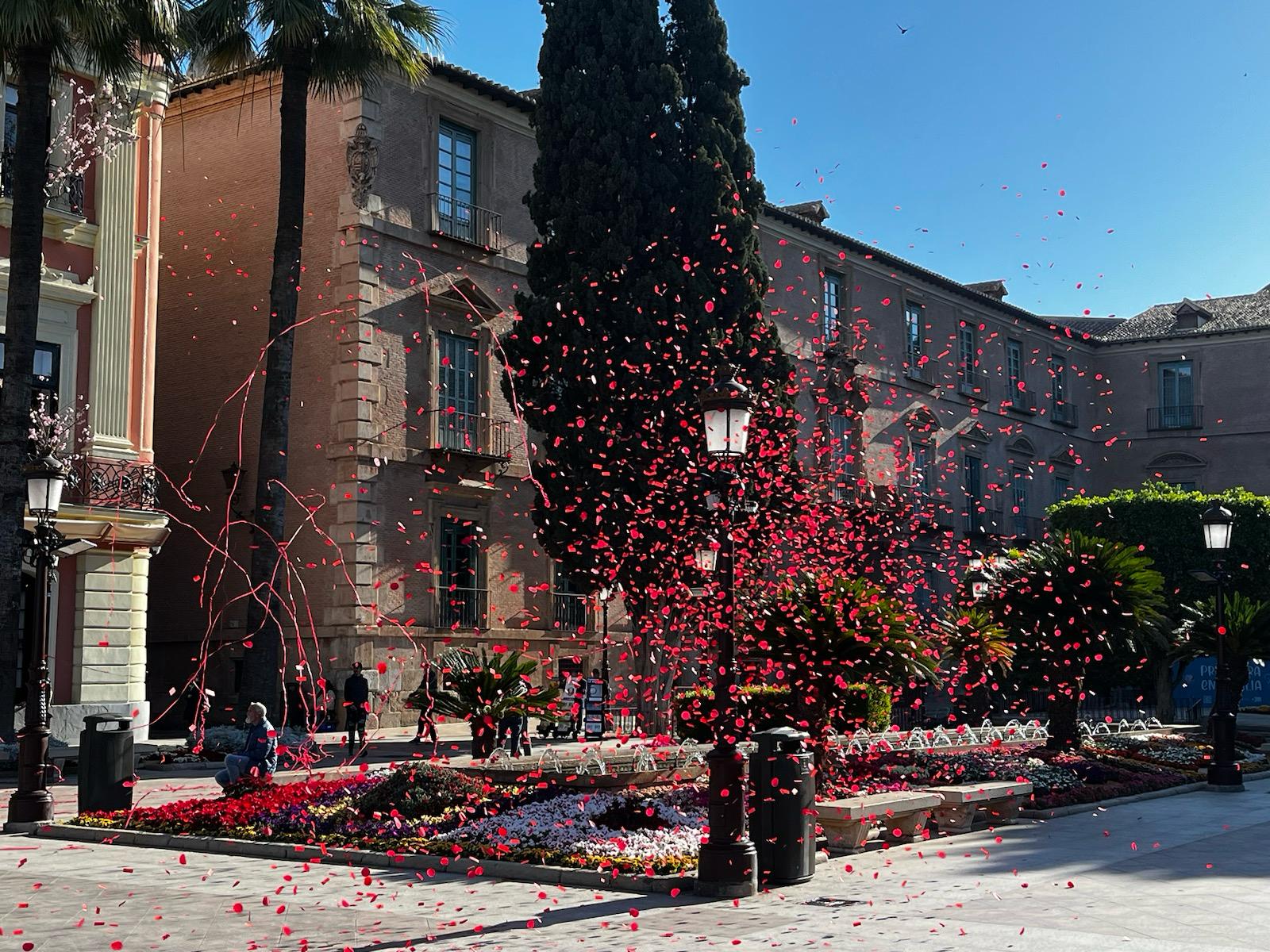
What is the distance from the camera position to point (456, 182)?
3256 cm

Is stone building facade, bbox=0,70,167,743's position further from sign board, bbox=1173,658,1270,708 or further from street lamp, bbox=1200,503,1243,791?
sign board, bbox=1173,658,1270,708

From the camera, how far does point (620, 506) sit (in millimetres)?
27703

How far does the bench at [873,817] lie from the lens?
43.5 feet

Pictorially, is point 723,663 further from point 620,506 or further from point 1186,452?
point 1186,452

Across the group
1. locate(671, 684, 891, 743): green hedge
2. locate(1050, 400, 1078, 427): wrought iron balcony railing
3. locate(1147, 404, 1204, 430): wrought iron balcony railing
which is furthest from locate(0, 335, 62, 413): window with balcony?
locate(1147, 404, 1204, 430): wrought iron balcony railing

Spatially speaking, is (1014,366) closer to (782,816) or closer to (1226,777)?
(1226,777)

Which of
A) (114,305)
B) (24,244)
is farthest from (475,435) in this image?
(24,244)

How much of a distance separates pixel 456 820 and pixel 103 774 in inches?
178

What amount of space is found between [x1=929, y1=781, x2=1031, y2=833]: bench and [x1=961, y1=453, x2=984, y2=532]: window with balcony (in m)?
35.9

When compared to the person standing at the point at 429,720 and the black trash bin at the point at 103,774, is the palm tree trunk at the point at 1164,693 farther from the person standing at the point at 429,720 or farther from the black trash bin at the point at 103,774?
the black trash bin at the point at 103,774

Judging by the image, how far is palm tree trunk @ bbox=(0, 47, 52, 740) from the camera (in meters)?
21.4

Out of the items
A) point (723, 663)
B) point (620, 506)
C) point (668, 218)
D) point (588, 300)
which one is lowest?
point (723, 663)

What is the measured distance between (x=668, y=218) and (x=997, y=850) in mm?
17141

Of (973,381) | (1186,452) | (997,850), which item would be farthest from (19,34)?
(1186,452)
